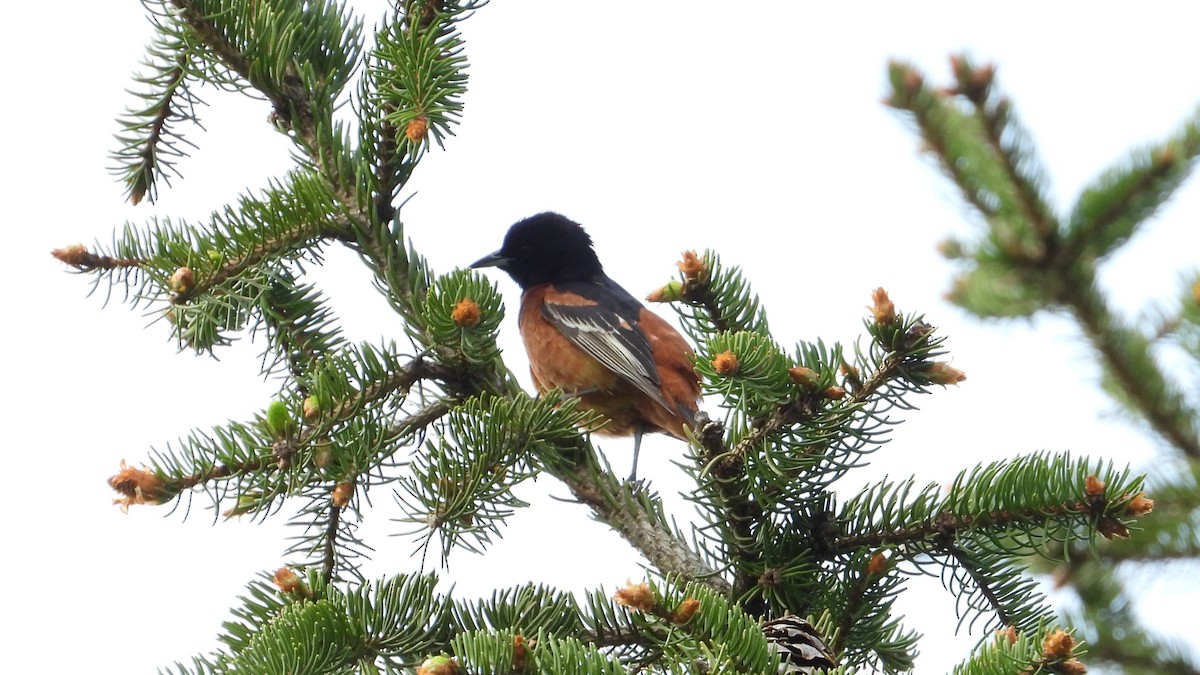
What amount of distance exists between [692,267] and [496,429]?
680 millimetres

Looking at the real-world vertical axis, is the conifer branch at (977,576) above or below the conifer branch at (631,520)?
below

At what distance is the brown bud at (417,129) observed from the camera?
7.68 feet

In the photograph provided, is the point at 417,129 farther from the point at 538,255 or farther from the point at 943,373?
the point at 538,255

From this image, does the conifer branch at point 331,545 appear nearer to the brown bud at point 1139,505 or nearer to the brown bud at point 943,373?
the brown bud at point 943,373

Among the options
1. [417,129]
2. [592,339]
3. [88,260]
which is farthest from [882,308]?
[592,339]

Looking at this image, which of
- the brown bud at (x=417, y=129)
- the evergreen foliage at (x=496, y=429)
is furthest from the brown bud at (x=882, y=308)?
the brown bud at (x=417, y=129)

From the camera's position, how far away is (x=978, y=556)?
88.6 inches

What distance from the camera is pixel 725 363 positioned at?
6.79ft

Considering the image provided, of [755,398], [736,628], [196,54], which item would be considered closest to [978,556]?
[755,398]

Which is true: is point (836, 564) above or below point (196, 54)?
below

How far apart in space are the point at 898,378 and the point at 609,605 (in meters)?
0.72

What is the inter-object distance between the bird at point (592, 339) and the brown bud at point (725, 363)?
180cm

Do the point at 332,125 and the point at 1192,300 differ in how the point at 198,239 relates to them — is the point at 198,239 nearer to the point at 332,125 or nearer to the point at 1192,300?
the point at 332,125

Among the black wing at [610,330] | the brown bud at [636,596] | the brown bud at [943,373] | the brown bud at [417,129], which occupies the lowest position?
the brown bud at [636,596]
